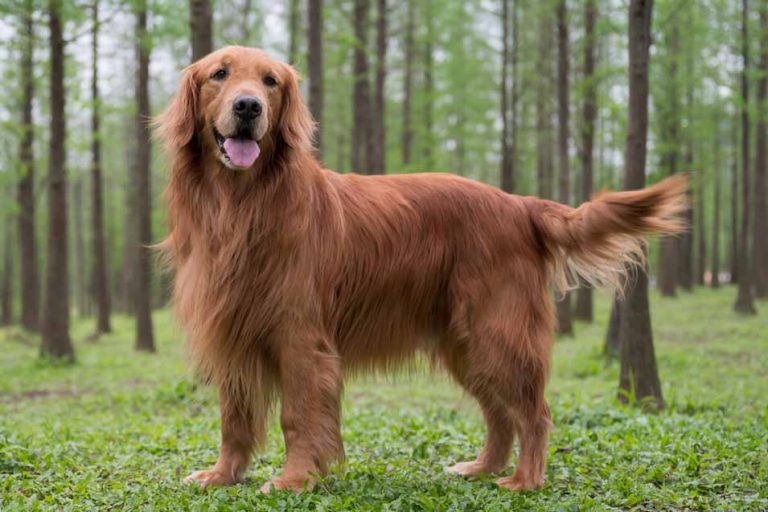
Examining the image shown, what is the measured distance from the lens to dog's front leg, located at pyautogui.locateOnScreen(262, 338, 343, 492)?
13.0 feet

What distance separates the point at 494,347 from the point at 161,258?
2.12m

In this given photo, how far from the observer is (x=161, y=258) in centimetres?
458

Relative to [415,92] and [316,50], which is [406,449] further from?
[415,92]

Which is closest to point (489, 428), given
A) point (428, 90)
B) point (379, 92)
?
point (379, 92)

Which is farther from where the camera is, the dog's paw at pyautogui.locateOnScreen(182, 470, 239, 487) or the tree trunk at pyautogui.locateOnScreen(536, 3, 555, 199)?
the tree trunk at pyautogui.locateOnScreen(536, 3, 555, 199)

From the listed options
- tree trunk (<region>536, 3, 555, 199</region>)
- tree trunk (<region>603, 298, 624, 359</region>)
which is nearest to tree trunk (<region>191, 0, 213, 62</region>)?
tree trunk (<region>603, 298, 624, 359</region>)

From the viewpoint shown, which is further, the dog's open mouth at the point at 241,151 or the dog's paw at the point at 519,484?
the dog's paw at the point at 519,484

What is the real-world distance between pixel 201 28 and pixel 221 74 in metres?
4.39

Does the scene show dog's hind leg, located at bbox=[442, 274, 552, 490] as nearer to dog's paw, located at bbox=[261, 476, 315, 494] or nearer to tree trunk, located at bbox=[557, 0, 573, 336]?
dog's paw, located at bbox=[261, 476, 315, 494]

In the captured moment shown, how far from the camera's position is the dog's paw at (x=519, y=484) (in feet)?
13.8

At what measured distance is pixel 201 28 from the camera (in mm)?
7941

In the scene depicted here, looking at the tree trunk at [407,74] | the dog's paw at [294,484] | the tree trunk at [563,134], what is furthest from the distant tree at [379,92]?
the dog's paw at [294,484]

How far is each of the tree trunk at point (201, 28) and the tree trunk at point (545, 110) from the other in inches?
572

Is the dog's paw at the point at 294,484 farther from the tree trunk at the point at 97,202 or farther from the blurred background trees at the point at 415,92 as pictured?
the tree trunk at the point at 97,202
